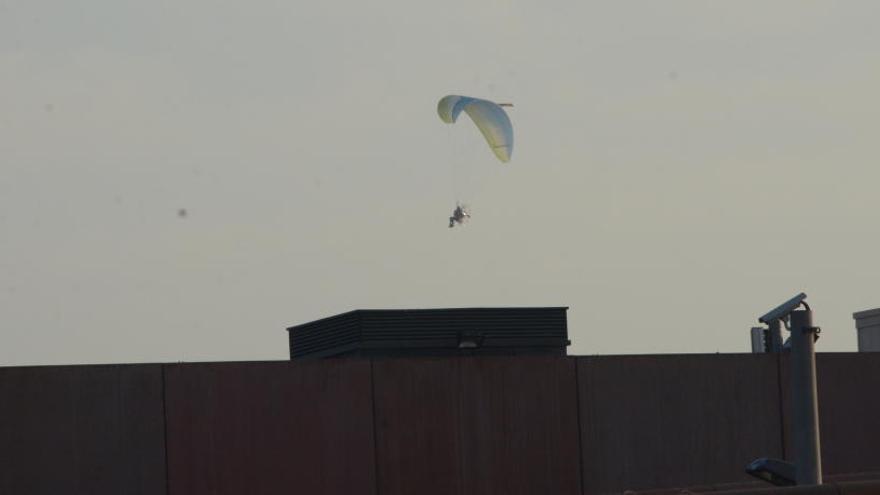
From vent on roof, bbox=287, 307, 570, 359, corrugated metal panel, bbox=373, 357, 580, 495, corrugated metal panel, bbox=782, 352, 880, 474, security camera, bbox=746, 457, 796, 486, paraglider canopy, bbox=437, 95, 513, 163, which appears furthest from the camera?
paraglider canopy, bbox=437, 95, 513, 163

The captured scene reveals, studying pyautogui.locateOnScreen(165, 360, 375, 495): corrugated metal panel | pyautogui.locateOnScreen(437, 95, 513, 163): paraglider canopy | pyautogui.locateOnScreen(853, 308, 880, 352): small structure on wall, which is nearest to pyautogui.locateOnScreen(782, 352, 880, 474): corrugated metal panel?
pyautogui.locateOnScreen(165, 360, 375, 495): corrugated metal panel

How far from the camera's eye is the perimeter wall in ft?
66.0

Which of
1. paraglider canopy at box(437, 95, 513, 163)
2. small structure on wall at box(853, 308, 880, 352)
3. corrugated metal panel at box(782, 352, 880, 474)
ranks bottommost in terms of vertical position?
corrugated metal panel at box(782, 352, 880, 474)

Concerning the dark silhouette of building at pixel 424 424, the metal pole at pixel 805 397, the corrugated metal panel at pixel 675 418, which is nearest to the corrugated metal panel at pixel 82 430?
the dark silhouette of building at pixel 424 424

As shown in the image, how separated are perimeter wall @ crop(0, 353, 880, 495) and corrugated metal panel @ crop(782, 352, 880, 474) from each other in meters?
0.03

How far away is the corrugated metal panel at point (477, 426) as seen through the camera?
22.6m

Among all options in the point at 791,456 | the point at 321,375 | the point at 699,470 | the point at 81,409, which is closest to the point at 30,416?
the point at 81,409

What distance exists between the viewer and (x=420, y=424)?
74.9ft

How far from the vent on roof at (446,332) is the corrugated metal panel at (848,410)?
15.7ft

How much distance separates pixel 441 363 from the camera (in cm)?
2316

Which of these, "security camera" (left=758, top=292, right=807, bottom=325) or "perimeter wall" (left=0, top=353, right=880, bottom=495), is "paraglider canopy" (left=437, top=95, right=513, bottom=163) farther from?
"security camera" (left=758, top=292, right=807, bottom=325)

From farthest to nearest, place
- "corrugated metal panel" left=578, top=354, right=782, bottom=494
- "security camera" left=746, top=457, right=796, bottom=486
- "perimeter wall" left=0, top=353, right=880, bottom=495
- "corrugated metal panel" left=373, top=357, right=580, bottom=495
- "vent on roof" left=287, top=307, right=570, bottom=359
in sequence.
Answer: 1. "vent on roof" left=287, top=307, right=570, bottom=359
2. "corrugated metal panel" left=578, top=354, right=782, bottom=494
3. "corrugated metal panel" left=373, top=357, right=580, bottom=495
4. "perimeter wall" left=0, top=353, right=880, bottom=495
5. "security camera" left=746, top=457, right=796, bottom=486

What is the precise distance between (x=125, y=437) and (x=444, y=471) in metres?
4.85

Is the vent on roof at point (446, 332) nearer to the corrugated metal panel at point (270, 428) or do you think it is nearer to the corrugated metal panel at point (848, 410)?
the corrugated metal panel at point (848, 410)
